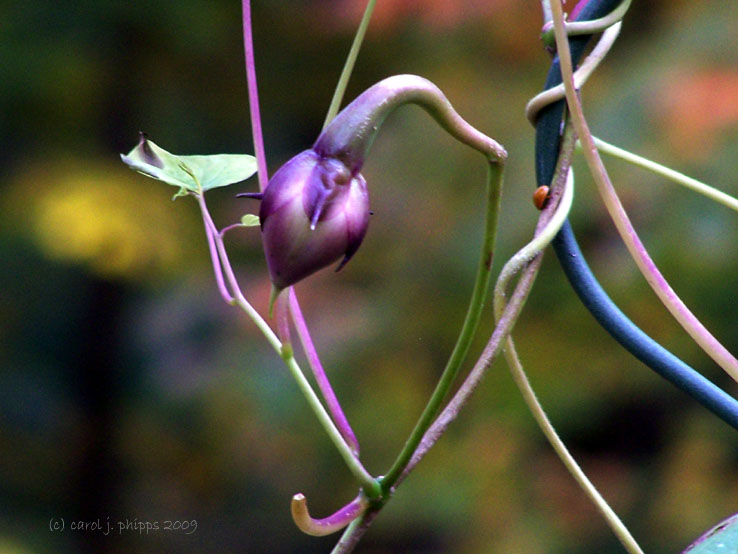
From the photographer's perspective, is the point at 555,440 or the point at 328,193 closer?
the point at 328,193

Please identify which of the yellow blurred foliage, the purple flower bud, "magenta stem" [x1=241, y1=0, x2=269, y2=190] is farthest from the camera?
the yellow blurred foliage

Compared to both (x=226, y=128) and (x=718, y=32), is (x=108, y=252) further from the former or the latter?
(x=718, y=32)

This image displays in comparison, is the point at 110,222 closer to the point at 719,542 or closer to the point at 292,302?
the point at 292,302

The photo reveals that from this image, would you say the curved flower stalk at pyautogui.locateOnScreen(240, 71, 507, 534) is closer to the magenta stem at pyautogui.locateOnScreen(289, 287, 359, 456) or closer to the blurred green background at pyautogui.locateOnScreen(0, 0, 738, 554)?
the magenta stem at pyautogui.locateOnScreen(289, 287, 359, 456)

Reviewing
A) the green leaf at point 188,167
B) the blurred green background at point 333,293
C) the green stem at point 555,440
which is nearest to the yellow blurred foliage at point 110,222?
the blurred green background at point 333,293

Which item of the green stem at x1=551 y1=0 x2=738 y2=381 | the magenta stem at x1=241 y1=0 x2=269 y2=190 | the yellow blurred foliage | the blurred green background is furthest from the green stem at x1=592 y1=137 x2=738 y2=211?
the yellow blurred foliage

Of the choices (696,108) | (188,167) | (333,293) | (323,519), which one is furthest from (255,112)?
(333,293)

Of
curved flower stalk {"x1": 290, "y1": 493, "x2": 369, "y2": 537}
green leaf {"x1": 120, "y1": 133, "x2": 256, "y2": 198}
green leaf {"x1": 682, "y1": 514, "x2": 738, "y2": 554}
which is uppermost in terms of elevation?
green leaf {"x1": 120, "y1": 133, "x2": 256, "y2": 198}
